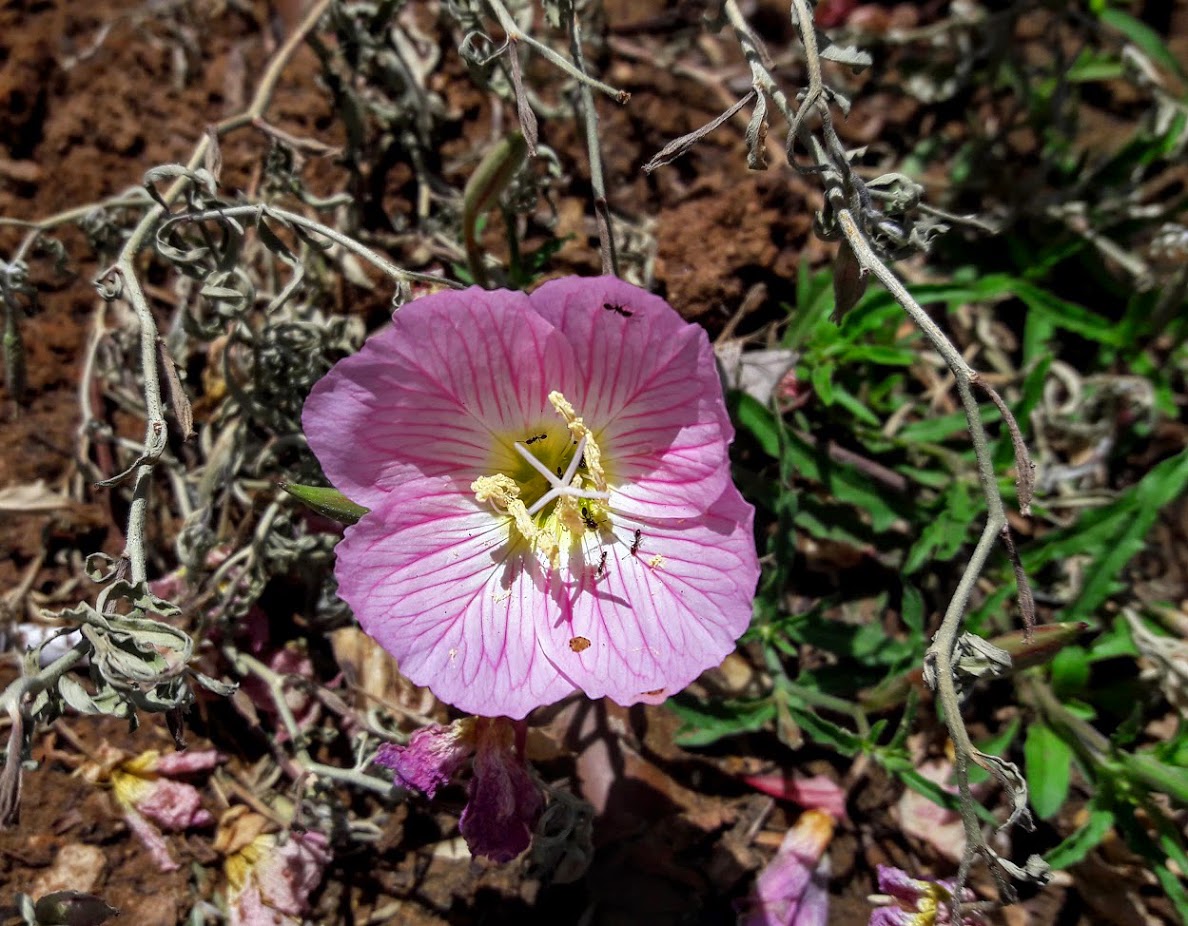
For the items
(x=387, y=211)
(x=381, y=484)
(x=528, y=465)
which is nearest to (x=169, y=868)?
(x=381, y=484)

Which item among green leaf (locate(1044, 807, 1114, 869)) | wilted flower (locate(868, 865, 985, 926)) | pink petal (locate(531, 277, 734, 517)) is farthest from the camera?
green leaf (locate(1044, 807, 1114, 869))

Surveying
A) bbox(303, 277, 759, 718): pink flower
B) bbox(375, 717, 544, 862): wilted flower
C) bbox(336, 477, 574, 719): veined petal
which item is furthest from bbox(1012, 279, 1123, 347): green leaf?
bbox(375, 717, 544, 862): wilted flower

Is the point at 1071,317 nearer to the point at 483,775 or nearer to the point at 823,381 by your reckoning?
the point at 823,381

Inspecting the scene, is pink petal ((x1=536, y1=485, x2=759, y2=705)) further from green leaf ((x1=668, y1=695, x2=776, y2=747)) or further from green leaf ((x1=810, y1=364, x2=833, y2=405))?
green leaf ((x1=810, y1=364, x2=833, y2=405))

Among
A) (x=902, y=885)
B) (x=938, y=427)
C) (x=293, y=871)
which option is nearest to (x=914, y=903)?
(x=902, y=885)

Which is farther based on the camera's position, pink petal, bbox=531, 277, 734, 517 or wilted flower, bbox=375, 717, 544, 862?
wilted flower, bbox=375, 717, 544, 862

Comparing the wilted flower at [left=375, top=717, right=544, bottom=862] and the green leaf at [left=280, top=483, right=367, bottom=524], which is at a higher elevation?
the green leaf at [left=280, top=483, right=367, bottom=524]

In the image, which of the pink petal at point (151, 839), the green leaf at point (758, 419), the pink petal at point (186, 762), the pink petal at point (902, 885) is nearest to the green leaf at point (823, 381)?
the green leaf at point (758, 419)
